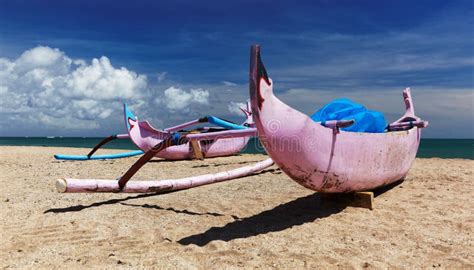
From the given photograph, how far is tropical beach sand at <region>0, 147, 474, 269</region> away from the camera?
8.54 ft

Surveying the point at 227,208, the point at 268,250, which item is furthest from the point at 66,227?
the point at 268,250

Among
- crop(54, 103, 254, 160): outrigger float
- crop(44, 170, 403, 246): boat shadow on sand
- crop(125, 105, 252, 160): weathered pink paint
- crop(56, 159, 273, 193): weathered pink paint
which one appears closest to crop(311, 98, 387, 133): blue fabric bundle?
crop(44, 170, 403, 246): boat shadow on sand

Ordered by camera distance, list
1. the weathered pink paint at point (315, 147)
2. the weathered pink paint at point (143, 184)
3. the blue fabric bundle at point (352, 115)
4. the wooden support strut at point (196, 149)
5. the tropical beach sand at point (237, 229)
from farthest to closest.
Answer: the wooden support strut at point (196, 149)
the blue fabric bundle at point (352, 115)
the weathered pink paint at point (143, 184)
the weathered pink paint at point (315, 147)
the tropical beach sand at point (237, 229)

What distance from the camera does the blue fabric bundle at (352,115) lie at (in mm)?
4090

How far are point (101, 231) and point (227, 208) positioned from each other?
4.46 ft

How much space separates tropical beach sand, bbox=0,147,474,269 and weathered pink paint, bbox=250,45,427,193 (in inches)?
15.6

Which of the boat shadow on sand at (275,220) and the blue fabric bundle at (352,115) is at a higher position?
the blue fabric bundle at (352,115)

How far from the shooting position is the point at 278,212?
12.8 ft

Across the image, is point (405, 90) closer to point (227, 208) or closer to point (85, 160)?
point (227, 208)

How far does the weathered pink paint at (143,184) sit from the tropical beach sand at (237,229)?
134mm

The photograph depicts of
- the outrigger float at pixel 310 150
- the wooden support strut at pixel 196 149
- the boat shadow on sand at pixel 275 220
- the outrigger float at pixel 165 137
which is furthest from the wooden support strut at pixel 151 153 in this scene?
the wooden support strut at pixel 196 149

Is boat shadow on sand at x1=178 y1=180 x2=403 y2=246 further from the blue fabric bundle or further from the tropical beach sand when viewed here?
the blue fabric bundle

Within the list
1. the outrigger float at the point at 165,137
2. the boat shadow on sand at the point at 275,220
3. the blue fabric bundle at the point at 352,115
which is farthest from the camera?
the outrigger float at the point at 165,137

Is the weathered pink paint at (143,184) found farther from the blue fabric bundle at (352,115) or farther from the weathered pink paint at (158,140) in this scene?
the weathered pink paint at (158,140)
